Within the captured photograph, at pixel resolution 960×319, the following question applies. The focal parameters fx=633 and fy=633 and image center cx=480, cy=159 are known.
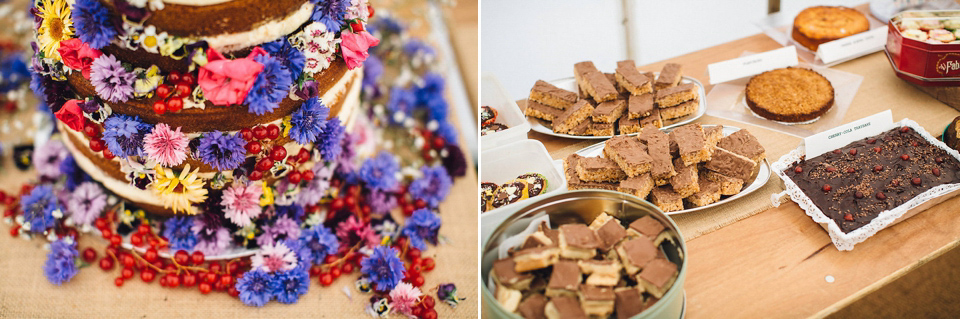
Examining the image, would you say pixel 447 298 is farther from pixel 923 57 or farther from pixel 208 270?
pixel 923 57

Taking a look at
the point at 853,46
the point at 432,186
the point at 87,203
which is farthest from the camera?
the point at 853,46

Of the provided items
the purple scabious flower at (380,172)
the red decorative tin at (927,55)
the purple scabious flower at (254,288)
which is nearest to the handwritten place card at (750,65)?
the red decorative tin at (927,55)

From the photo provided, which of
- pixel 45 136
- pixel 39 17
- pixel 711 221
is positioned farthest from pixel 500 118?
pixel 45 136

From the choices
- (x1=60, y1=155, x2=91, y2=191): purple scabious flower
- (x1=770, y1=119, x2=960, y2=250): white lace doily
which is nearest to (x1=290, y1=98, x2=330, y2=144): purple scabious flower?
(x1=60, y1=155, x2=91, y2=191): purple scabious flower

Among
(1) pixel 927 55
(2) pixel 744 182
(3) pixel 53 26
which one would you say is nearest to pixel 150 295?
(3) pixel 53 26

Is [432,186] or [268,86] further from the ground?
[268,86]

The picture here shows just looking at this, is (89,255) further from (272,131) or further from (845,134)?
(845,134)

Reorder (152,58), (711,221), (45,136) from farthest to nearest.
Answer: (45,136), (711,221), (152,58)

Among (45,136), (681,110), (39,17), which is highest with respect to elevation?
(39,17)
